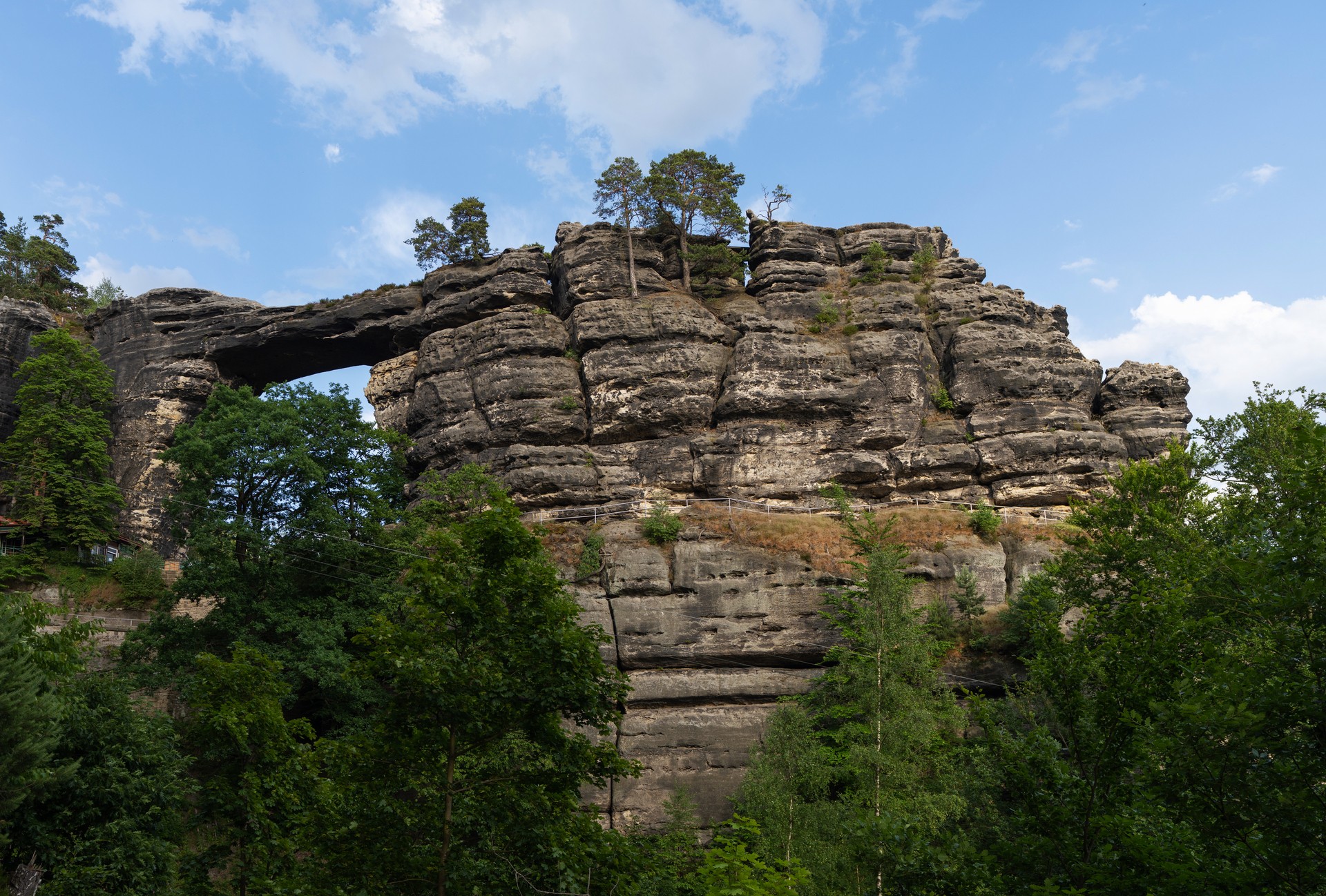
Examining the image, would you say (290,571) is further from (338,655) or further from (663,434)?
(663,434)

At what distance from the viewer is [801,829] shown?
867 inches

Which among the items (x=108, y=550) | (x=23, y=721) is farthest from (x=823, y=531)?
(x=108, y=550)

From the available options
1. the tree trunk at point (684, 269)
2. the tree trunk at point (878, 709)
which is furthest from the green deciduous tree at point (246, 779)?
the tree trunk at point (684, 269)

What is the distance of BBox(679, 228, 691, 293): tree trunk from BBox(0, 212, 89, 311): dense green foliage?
127 feet

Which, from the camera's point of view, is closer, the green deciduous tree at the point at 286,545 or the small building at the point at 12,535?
the green deciduous tree at the point at 286,545

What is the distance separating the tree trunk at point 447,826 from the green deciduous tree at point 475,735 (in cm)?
2

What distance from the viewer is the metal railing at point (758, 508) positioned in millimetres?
35719

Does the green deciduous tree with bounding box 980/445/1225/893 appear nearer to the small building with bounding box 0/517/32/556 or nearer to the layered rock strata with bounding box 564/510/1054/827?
the layered rock strata with bounding box 564/510/1054/827

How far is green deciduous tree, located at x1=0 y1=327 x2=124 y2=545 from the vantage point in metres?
40.0

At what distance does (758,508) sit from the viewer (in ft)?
119

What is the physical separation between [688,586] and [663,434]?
31.6ft

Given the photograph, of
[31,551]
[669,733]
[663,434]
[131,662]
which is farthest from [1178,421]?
[31,551]

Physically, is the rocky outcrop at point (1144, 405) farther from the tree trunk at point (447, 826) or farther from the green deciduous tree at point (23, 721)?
the green deciduous tree at point (23, 721)

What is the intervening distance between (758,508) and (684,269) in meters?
15.2
